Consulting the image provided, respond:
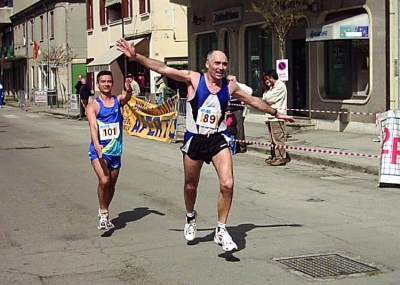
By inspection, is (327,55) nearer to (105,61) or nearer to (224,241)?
(224,241)

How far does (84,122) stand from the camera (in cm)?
2994

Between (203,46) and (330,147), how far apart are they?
13.7m

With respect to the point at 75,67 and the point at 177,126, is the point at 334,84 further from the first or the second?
the point at 75,67

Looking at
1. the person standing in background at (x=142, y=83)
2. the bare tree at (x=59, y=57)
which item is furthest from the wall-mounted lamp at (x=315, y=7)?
the bare tree at (x=59, y=57)

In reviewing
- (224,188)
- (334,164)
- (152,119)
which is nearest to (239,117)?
(334,164)

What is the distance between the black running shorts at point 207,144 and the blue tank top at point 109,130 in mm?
1403

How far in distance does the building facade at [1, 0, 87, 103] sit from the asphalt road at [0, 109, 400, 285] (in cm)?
3191

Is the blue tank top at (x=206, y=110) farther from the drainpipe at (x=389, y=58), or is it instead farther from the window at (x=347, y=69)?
the window at (x=347, y=69)

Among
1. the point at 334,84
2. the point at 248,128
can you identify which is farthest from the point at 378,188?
the point at 248,128

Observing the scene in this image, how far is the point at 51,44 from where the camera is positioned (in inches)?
2035

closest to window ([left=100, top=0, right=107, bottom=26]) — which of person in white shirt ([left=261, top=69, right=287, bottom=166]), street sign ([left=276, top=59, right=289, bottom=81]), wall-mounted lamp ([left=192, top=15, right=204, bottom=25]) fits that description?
wall-mounted lamp ([left=192, top=15, right=204, bottom=25])

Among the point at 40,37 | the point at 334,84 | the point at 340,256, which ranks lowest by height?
the point at 340,256

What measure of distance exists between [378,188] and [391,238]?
3.82 m

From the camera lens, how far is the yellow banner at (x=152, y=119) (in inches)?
799
